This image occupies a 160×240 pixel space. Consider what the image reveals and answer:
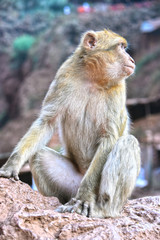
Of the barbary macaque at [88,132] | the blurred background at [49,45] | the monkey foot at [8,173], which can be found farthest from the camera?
the blurred background at [49,45]

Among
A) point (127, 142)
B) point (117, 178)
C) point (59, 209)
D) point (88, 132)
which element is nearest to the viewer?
point (59, 209)

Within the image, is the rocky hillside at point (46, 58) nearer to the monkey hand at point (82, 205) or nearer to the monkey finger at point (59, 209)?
the monkey hand at point (82, 205)

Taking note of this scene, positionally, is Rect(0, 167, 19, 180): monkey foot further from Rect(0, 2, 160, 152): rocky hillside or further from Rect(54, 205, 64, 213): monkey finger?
Rect(0, 2, 160, 152): rocky hillside

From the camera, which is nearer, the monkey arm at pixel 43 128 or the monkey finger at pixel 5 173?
the monkey finger at pixel 5 173

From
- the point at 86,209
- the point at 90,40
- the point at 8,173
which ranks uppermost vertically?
the point at 90,40

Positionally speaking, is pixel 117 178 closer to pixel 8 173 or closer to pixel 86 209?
pixel 86 209

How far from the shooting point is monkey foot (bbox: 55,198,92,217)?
4402mm

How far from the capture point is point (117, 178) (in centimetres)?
471

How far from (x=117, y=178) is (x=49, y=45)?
20394 millimetres

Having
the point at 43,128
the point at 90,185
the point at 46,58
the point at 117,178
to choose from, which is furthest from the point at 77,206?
the point at 46,58

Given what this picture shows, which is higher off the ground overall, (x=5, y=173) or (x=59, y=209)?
(x=5, y=173)

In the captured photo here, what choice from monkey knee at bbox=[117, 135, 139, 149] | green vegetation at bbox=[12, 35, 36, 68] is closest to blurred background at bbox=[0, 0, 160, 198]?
green vegetation at bbox=[12, 35, 36, 68]

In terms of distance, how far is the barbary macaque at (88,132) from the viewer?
479 cm

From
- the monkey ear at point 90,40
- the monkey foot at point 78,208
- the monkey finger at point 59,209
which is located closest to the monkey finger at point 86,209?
the monkey foot at point 78,208
